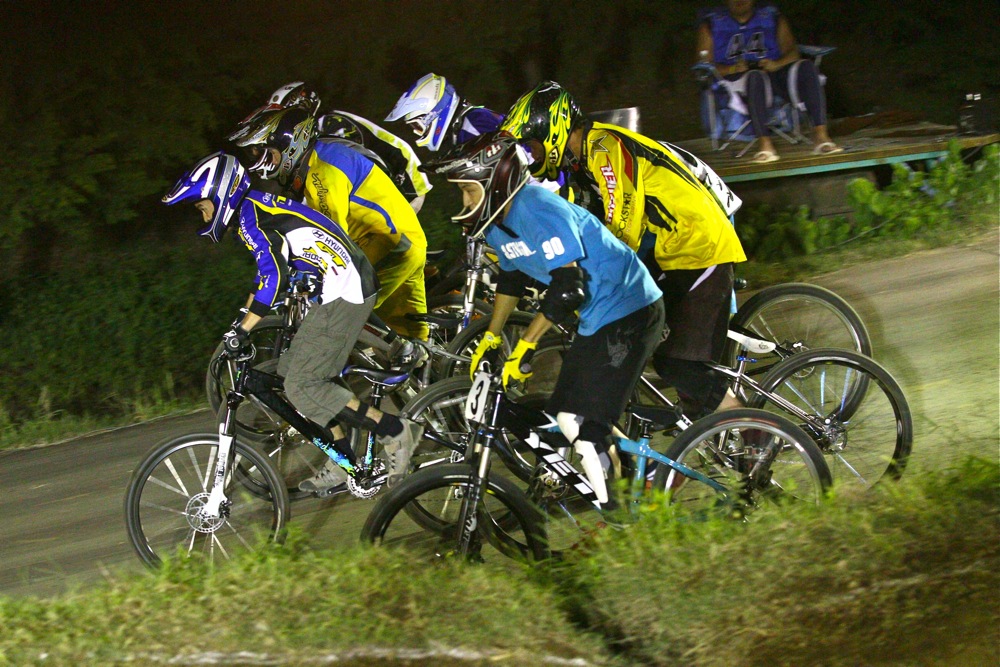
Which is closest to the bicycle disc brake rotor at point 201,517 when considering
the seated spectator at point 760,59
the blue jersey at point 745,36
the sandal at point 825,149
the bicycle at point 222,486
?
the bicycle at point 222,486

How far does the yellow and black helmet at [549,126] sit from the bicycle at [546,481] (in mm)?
1481

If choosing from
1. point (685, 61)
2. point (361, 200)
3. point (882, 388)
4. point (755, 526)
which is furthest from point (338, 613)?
point (685, 61)

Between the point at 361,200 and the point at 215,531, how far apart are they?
2422 mm

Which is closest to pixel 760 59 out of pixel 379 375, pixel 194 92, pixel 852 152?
pixel 852 152

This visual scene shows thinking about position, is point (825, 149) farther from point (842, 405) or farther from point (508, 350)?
point (842, 405)

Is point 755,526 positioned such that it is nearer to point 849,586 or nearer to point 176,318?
point 849,586

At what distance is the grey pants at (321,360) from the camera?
17.8 feet

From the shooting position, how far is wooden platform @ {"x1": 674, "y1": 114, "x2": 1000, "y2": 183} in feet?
31.4

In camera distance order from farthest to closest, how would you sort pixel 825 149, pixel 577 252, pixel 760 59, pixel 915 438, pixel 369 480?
pixel 760 59 < pixel 825 149 < pixel 915 438 < pixel 369 480 < pixel 577 252

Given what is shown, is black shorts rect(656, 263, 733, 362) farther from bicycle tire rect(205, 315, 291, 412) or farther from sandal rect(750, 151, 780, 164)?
sandal rect(750, 151, 780, 164)

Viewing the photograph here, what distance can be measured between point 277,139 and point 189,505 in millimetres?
2449

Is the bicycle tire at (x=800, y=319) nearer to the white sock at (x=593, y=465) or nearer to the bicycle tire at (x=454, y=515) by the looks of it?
the white sock at (x=593, y=465)

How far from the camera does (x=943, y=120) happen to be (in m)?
12.2

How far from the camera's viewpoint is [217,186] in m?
5.33
